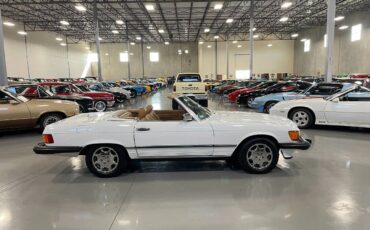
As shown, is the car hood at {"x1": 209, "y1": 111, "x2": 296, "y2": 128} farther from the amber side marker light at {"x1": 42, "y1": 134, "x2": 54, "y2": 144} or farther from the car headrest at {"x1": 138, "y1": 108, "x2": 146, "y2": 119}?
the amber side marker light at {"x1": 42, "y1": 134, "x2": 54, "y2": 144}

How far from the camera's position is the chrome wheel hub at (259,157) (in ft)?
15.6

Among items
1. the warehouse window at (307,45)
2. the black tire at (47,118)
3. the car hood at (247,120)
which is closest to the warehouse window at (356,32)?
the warehouse window at (307,45)

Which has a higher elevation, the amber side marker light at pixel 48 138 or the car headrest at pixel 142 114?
the car headrest at pixel 142 114

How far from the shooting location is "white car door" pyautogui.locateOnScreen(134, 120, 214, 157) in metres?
4.55

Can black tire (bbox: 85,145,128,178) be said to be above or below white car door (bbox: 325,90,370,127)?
below

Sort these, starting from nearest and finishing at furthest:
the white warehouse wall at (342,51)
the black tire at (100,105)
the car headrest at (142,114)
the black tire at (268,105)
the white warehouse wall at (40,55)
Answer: the car headrest at (142,114)
the black tire at (268,105)
the black tire at (100,105)
the white warehouse wall at (342,51)
the white warehouse wall at (40,55)

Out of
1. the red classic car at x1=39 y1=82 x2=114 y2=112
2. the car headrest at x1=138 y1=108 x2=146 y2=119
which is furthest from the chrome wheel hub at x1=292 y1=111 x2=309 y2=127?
the red classic car at x1=39 y1=82 x2=114 y2=112

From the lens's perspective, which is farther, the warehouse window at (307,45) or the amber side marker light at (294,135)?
the warehouse window at (307,45)

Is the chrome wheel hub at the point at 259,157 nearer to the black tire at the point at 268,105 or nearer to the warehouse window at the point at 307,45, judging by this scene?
the black tire at the point at 268,105

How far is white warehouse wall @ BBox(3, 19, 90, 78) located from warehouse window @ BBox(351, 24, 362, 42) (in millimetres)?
33181

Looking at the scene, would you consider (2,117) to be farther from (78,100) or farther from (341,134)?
(341,134)

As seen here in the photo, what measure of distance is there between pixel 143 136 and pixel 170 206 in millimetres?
1269

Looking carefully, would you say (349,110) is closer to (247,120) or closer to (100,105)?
(247,120)

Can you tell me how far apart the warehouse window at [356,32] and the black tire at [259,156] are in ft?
90.7
